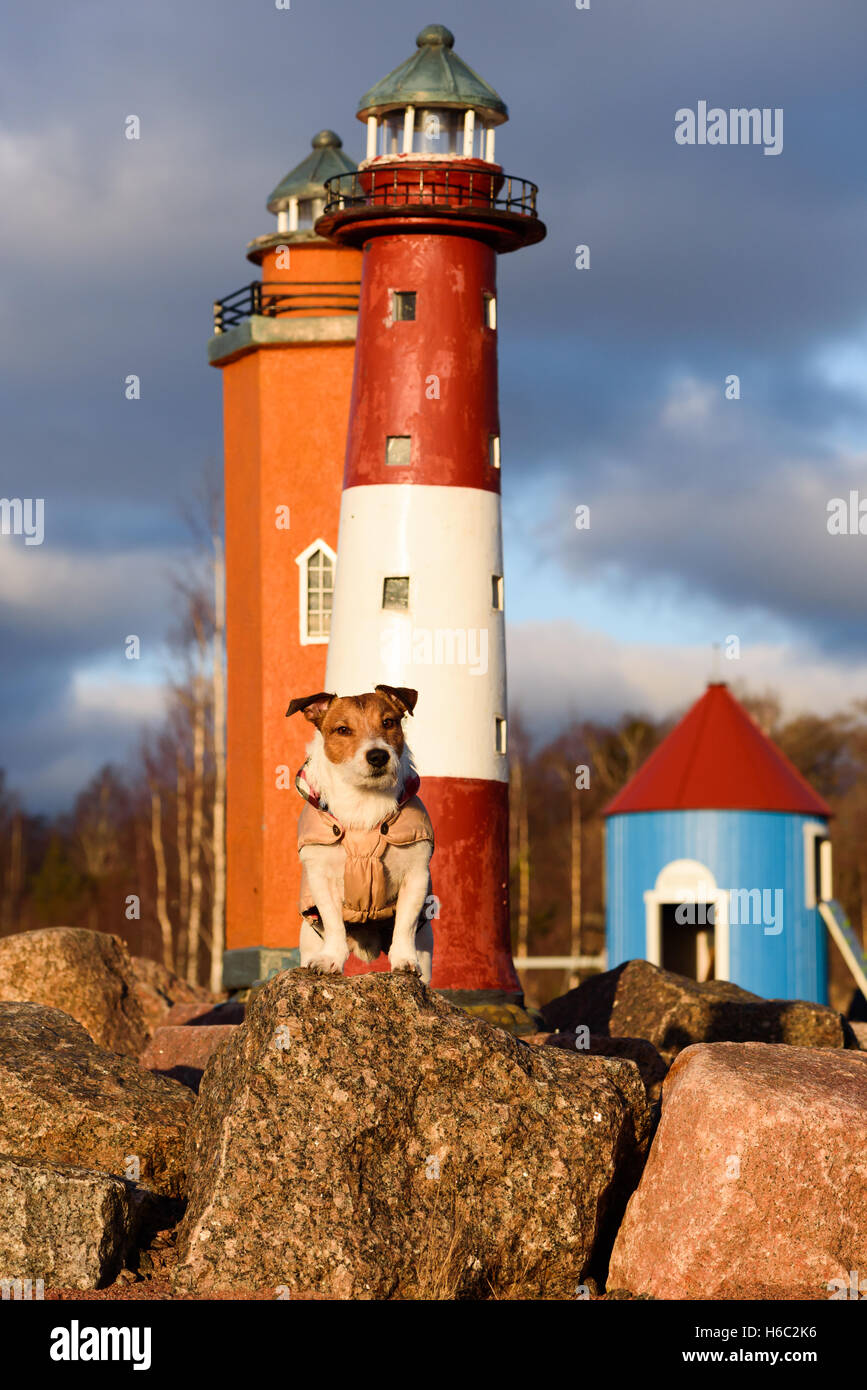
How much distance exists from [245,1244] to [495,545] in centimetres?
1500

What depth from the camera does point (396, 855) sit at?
1123 cm

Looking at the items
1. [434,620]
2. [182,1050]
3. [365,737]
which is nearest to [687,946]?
[434,620]

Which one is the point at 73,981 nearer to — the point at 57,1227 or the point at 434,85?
the point at 57,1227

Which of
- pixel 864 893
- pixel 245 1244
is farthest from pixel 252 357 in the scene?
pixel 864 893

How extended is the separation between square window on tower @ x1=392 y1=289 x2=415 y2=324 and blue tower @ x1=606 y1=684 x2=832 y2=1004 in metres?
12.2

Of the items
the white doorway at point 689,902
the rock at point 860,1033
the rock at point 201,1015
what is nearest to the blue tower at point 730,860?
the white doorway at point 689,902

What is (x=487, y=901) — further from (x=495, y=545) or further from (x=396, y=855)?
(x=396, y=855)

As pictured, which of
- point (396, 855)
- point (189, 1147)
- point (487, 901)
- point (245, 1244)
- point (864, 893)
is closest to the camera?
point (245, 1244)

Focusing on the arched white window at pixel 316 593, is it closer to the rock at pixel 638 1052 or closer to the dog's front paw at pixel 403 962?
the rock at pixel 638 1052

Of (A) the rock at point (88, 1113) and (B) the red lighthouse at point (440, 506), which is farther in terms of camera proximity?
(B) the red lighthouse at point (440, 506)

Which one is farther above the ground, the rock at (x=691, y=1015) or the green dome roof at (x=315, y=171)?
the green dome roof at (x=315, y=171)

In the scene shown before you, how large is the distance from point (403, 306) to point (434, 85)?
10.3 ft

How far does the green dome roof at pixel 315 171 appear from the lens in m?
29.4

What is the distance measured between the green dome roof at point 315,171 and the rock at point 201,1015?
13283 mm
